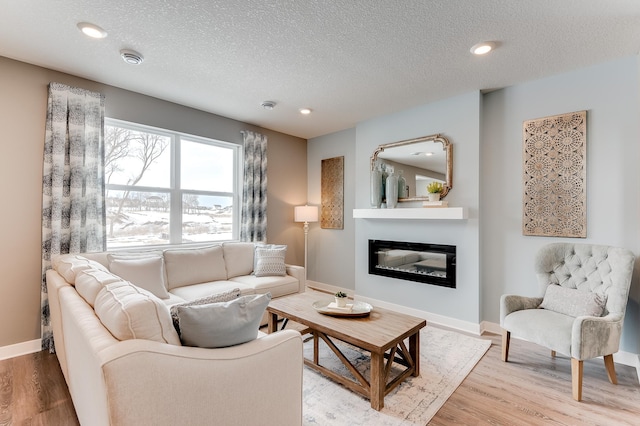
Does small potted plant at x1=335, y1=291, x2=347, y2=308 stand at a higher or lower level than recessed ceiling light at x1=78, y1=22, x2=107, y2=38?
lower

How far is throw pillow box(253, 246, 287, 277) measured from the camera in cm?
365

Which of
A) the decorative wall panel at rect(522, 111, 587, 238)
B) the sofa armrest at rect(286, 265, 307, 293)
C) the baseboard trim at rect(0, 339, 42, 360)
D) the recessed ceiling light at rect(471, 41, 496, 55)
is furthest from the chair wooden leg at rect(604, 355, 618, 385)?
the baseboard trim at rect(0, 339, 42, 360)

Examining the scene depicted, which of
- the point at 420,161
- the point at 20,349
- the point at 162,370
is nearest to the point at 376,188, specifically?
the point at 420,161

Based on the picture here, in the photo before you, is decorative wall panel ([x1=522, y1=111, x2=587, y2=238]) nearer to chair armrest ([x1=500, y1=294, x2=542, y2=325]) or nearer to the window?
chair armrest ([x1=500, y1=294, x2=542, y2=325])

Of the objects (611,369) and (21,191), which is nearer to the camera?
(611,369)

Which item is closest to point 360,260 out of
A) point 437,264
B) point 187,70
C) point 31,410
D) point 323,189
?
point 437,264

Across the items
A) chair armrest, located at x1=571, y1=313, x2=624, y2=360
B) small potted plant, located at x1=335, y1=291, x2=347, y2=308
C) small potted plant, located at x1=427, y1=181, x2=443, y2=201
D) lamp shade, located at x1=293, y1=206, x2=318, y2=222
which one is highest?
small potted plant, located at x1=427, y1=181, x2=443, y2=201

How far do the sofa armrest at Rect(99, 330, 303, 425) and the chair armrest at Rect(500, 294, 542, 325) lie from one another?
6.56ft

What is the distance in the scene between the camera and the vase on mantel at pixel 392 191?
12.5ft

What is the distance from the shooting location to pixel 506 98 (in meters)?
3.15

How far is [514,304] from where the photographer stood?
256 cm

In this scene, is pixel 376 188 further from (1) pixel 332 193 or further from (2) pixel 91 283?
(2) pixel 91 283

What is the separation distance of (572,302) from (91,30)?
429 cm

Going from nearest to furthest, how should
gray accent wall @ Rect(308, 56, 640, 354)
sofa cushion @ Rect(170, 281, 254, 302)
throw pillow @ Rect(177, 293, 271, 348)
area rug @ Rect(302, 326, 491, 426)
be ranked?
throw pillow @ Rect(177, 293, 271, 348) → area rug @ Rect(302, 326, 491, 426) → gray accent wall @ Rect(308, 56, 640, 354) → sofa cushion @ Rect(170, 281, 254, 302)
